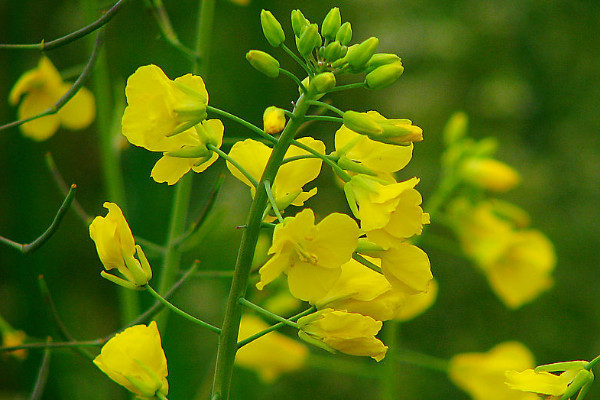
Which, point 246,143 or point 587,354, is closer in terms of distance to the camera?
point 246,143

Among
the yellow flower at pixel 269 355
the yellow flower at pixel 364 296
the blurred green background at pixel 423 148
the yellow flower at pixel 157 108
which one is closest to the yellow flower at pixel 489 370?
the yellow flower at pixel 269 355

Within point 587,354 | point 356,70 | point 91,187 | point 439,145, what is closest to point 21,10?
point 91,187

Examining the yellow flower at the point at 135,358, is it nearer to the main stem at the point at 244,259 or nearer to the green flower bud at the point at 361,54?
the main stem at the point at 244,259

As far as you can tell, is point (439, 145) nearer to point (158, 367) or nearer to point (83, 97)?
point (83, 97)

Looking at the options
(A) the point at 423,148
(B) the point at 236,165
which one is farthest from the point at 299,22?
(A) the point at 423,148

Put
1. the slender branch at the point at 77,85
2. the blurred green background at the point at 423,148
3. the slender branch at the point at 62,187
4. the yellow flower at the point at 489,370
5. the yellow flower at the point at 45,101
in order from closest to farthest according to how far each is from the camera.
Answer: the slender branch at the point at 77,85 → the slender branch at the point at 62,187 → the yellow flower at the point at 45,101 → the yellow flower at the point at 489,370 → the blurred green background at the point at 423,148

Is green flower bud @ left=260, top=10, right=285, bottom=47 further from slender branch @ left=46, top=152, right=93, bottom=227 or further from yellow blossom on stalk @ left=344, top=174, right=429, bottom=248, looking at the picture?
slender branch @ left=46, top=152, right=93, bottom=227
